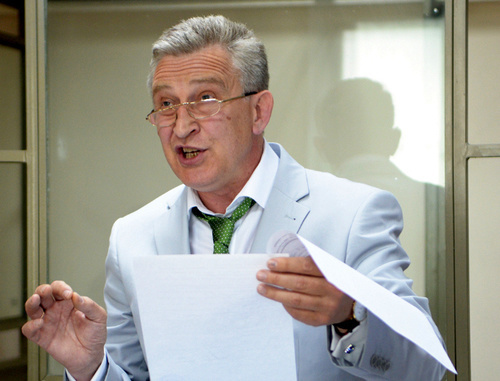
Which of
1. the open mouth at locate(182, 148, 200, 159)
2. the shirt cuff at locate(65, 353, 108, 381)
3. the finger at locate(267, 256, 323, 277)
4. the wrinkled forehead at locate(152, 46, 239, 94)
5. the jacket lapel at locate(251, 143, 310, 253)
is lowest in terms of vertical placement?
the shirt cuff at locate(65, 353, 108, 381)

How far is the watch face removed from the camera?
1147 mm

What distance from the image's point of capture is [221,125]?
5.46 feet

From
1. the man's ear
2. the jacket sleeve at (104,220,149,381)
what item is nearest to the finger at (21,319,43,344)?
the jacket sleeve at (104,220,149,381)

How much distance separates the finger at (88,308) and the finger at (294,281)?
47cm

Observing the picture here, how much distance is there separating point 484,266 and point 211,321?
1871mm

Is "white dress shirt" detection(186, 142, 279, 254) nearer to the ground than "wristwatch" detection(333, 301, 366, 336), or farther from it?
farther from it

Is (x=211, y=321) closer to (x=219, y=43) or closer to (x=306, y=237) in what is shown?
(x=306, y=237)

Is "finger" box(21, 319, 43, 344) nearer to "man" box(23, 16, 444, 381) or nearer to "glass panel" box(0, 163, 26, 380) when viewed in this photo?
"man" box(23, 16, 444, 381)

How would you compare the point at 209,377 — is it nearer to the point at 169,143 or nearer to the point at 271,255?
the point at 271,255

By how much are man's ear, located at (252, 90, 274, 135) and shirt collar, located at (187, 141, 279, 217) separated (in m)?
0.08

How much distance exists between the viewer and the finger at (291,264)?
102 cm

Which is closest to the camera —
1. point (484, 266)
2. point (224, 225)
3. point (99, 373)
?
point (99, 373)

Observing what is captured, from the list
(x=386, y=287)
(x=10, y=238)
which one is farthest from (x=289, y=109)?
(x=386, y=287)

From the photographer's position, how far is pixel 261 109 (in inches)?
71.2
